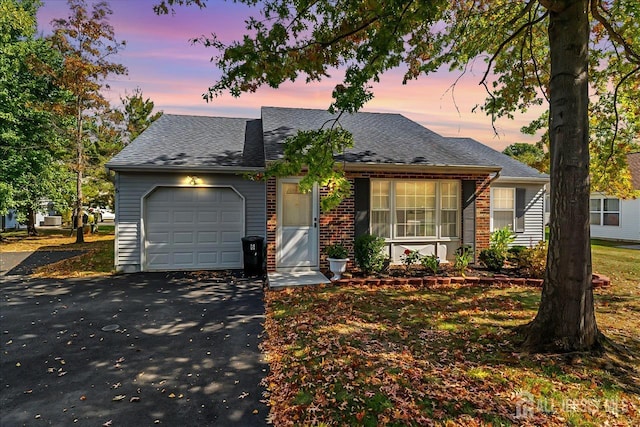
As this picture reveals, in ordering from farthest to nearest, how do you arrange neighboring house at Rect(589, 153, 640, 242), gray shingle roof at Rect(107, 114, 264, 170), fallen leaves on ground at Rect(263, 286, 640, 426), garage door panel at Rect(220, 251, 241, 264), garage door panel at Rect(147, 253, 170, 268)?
neighboring house at Rect(589, 153, 640, 242)
garage door panel at Rect(220, 251, 241, 264)
garage door panel at Rect(147, 253, 170, 268)
gray shingle roof at Rect(107, 114, 264, 170)
fallen leaves on ground at Rect(263, 286, 640, 426)

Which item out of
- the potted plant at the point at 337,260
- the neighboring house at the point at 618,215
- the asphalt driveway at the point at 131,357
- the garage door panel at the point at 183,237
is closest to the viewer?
the asphalt driveway at the point at 131,357

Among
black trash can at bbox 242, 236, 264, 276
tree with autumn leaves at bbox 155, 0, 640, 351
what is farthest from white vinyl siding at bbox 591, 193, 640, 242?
black trash can at bbox 242, 236, 264, 276

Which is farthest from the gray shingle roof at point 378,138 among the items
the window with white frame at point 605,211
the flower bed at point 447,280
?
the window with white frame at point 605,211

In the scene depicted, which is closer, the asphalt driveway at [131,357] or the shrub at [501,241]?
the asphalt driveway at [131,357]

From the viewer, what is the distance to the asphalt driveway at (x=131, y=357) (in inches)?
127

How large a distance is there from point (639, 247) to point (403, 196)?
1257cm

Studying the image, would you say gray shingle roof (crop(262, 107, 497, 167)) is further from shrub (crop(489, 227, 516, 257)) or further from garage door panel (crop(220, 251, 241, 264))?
garage door panel (crop(220, 251, 241, 264))

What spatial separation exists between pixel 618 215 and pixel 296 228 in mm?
17854

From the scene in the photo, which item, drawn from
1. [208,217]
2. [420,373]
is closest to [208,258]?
[208,217]

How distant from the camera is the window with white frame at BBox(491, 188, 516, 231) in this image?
13172mm

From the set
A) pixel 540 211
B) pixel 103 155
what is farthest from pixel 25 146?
pixel 540 211

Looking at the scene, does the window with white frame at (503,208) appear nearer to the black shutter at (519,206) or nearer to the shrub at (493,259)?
the black shutter at (519,206)

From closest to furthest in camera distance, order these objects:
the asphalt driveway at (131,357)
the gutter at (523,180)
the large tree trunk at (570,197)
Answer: the asphalt driveway at (131,357)
the large tree trunk at (570,197)
the gutter at (523,180)

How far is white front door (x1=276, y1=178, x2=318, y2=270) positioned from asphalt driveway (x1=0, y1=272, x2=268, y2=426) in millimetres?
1452
